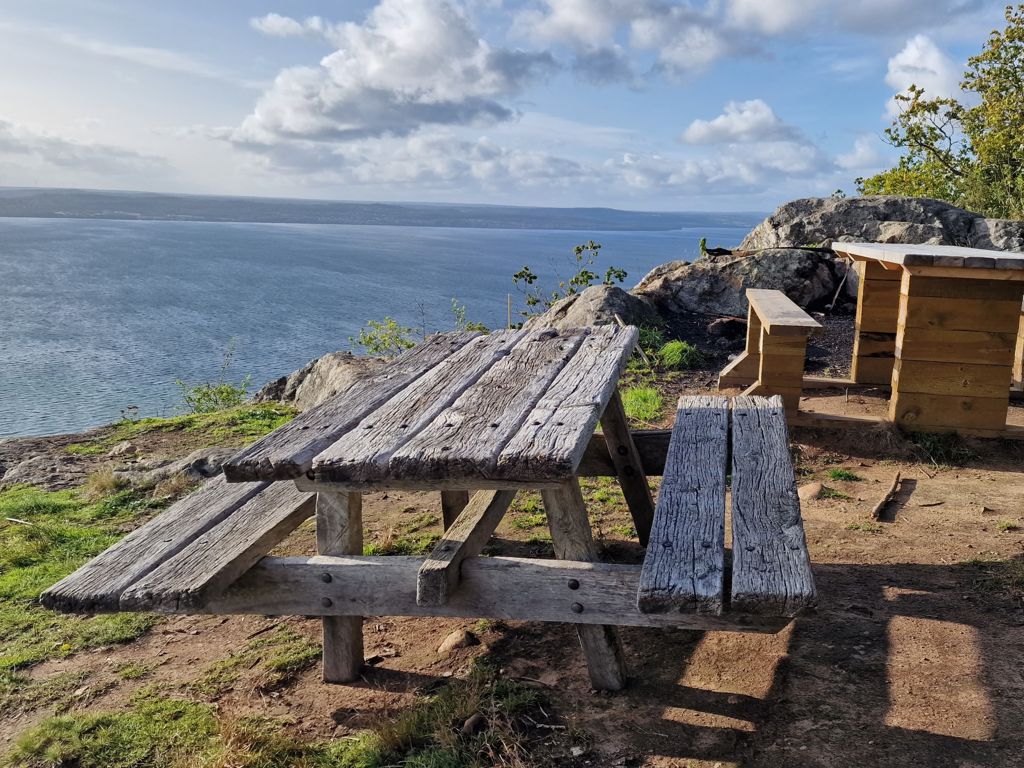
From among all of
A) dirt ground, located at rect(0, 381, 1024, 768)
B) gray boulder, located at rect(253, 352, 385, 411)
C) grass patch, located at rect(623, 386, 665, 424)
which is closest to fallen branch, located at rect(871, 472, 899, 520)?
dirt ground, located at rect(0, 381, 1024, 768)

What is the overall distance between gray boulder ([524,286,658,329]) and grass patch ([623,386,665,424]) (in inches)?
87.7

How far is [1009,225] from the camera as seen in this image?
1250 centimetres

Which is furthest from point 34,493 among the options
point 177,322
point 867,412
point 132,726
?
point 177,322

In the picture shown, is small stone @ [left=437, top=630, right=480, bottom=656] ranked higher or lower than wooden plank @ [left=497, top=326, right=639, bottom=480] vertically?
lower

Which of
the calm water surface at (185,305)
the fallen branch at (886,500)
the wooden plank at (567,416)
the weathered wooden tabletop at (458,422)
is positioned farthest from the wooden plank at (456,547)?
the calm water surface at (185,305)

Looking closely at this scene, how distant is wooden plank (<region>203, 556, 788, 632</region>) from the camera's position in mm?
2604

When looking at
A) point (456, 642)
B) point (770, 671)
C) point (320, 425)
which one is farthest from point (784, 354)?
point (320, 425)

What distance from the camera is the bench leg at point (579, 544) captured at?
2.95 meters

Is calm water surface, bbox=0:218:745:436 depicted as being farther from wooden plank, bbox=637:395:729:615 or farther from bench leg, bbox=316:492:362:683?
bench leg, bbox=316:492:362:683

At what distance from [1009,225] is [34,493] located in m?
13.2

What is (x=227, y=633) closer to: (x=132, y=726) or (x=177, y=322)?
(x=132, y=726)

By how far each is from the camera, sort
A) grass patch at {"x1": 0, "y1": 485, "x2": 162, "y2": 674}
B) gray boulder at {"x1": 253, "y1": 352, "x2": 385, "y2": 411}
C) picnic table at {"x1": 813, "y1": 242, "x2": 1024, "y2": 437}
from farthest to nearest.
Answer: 1. gray boulder at {"x1": 253, "y1": 352, "x2": 385, "y2": 411}
2. picnic table at {"x1": 813, "y1": 242, "x2": 1024, "y2": 437}
3. grass patch at {"x1": 0, "y1": 485, "x2": 162, "y2": 674}

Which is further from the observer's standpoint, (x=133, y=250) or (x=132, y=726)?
(x=133, y=250)

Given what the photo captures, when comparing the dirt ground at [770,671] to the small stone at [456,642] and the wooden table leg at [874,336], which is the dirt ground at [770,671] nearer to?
the small stone at [456,642]
